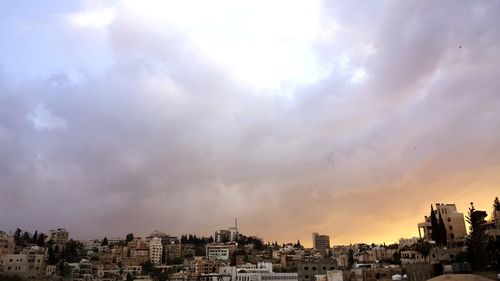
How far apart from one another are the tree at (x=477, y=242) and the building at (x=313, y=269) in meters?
32.0

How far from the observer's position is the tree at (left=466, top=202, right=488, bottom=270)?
68312 millimetres

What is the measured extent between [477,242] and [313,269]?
3739cm

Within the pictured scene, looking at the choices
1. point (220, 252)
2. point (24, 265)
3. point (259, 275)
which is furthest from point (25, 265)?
point (220, 252)

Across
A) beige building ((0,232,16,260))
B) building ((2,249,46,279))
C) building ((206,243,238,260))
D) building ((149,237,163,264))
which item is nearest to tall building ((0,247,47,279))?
building ((2,249,46,279))

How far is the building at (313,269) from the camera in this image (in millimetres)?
97500

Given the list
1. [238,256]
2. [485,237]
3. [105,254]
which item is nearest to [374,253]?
[238,256]

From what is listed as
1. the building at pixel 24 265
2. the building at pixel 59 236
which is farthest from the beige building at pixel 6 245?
the building at pixel 59 236

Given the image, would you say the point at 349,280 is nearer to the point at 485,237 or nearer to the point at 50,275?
the point at 485,237

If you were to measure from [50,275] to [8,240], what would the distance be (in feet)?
66.7

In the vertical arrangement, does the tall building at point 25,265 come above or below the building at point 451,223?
below

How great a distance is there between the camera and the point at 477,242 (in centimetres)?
7025

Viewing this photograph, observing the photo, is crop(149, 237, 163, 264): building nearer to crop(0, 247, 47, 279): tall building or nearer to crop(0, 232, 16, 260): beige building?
Answer: crop(0, 232, 16, 260): beige building

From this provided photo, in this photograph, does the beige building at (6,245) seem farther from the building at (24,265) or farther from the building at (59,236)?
the building at (59,236)

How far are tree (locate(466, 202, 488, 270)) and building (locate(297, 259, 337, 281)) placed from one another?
3195 cm
